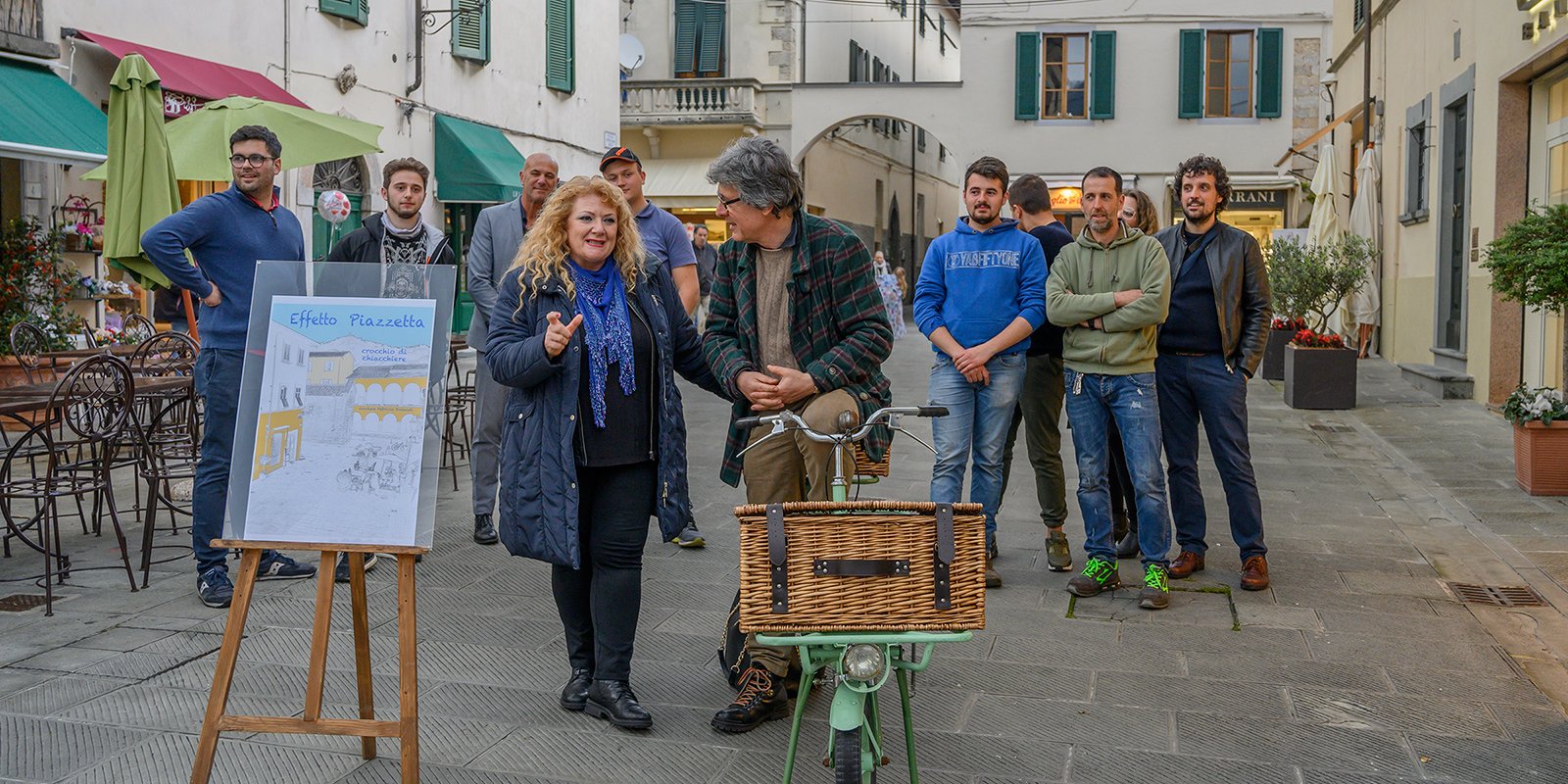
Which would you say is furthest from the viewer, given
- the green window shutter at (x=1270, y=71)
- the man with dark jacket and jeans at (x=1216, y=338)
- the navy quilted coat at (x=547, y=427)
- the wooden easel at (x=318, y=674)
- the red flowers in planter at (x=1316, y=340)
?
the green window shutter at (x=1270, y=71)

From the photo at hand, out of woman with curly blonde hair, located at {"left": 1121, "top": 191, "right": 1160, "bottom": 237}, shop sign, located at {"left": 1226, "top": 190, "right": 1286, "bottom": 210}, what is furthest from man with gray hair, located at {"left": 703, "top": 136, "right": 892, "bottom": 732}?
shop sign, located at {"left": 1226, "top": 190, "right": 1286, "bottom": 210}

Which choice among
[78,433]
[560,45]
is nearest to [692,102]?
[560,45]

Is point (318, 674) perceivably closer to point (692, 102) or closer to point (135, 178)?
point (135, 178)

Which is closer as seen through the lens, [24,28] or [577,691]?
[577,691]

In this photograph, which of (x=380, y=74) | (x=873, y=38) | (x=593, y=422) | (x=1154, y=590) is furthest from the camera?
(x=873, y=38)

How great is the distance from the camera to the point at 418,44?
17.6 m

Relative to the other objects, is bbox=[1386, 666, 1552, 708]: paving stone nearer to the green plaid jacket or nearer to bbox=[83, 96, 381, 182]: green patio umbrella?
the green plaid jacket

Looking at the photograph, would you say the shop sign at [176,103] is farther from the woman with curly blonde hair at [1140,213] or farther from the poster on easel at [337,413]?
the poster on easel at [337,413]

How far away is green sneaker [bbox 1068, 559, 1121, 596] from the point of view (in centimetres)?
586

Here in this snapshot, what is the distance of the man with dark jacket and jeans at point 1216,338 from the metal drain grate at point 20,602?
4684 millimetres

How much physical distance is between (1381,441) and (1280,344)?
5008 millimetres

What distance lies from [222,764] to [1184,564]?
4.01 metres

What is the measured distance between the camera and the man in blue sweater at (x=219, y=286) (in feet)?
18.6

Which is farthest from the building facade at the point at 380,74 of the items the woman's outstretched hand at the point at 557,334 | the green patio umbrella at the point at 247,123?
the woman's outstretched hand at the point at 557,334
